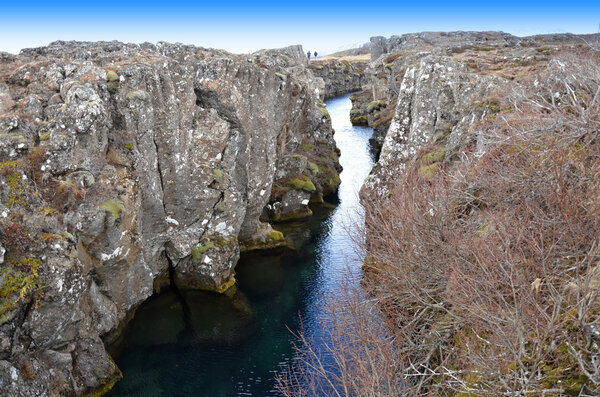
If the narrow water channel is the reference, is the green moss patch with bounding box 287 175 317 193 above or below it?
above

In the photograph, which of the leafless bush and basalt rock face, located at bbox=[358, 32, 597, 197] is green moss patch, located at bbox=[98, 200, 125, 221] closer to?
the leafless bush

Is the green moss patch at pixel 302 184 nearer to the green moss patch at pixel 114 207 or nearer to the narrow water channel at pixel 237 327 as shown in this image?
the narrow water channel at pixel 237 327

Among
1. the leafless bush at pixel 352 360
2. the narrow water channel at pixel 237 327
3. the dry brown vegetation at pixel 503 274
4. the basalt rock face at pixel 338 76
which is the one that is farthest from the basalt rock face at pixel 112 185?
the basalt rock face at pixel 338 76

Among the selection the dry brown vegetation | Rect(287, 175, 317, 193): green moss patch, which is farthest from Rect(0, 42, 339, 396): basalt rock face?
the dry brown vegetation

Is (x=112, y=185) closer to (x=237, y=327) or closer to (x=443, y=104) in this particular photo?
(x=237, y=327)

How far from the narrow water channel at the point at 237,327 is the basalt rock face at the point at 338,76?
8530cm

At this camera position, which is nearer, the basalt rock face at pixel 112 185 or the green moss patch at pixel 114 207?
the basalt rock face at pixel 112 185

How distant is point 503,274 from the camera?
1553 cm

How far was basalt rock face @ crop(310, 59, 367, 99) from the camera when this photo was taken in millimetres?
119500

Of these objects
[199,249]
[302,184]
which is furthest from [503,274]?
[302,184]

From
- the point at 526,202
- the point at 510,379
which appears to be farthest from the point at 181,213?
the point at 510,379

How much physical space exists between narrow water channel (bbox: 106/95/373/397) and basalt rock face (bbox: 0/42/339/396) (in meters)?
1.70

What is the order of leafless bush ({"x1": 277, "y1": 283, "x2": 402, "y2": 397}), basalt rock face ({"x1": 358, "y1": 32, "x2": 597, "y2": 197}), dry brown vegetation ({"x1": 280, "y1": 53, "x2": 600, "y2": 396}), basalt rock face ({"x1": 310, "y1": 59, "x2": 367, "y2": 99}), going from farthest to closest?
basalt rock face ({"x1": 310, "y1": 59, "x2": 367, "y2": 99}), basalt rock face ({"x1": 358, "y1": 32, "x2": 597, "y2": 197}), leafless bush ({"x1": 277, "y1": 283, "x2": 402, "y2": 397}), dry brown vegetation ({"x1": 280, "y1": 53, "x2": 600, "y2": 396})

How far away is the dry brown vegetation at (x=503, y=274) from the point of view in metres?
11.2
